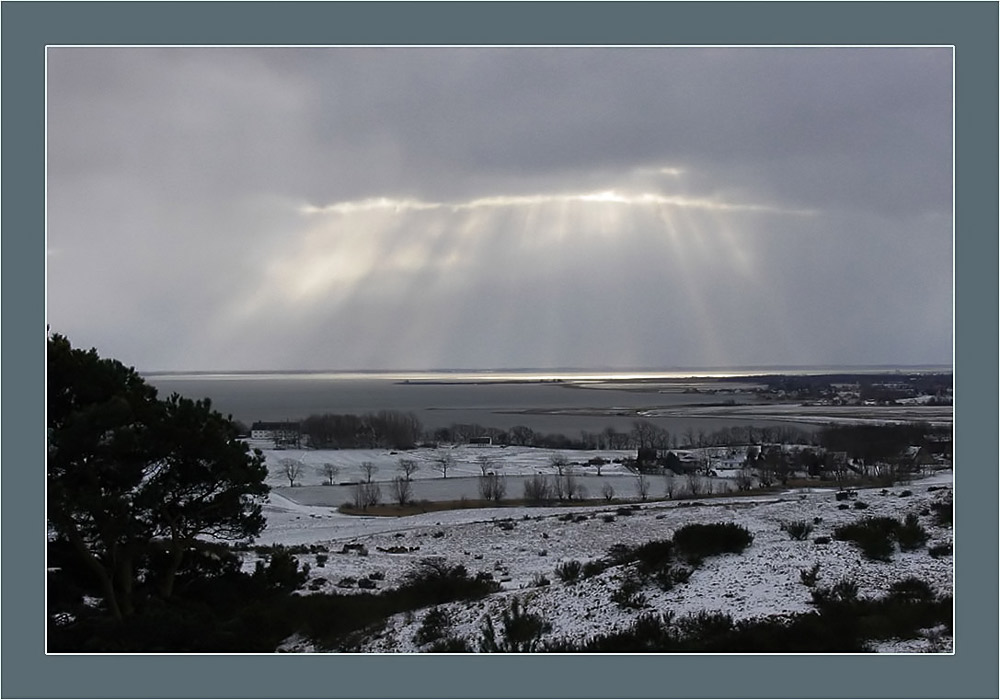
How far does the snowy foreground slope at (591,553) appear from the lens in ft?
14.4

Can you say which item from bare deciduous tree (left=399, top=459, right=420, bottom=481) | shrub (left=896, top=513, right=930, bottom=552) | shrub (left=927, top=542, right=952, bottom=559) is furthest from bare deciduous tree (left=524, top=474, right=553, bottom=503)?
shrub (left=927, top=542, right=952, bottom=559)

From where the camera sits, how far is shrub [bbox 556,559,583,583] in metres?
4.75

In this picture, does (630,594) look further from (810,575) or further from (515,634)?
(810,575)

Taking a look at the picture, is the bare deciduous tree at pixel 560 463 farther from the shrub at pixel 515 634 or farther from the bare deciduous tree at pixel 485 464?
the shrub at pixel 515 634

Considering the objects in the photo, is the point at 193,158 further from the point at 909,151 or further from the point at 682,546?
the point at 909,151

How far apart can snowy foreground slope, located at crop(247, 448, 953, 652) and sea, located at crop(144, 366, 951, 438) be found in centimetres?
62

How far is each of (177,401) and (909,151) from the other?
5262 millimetres

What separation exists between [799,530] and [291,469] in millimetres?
4000

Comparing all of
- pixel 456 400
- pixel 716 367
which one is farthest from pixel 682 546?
pixel 456 400

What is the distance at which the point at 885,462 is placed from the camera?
4961 millimetres

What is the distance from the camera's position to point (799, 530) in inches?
201

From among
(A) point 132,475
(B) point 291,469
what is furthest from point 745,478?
(A) point 132,475

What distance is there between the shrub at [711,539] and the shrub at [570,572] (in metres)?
0.77

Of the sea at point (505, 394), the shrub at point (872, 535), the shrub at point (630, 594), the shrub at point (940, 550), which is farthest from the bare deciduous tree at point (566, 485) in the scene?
the shrub at point (940, 550)
